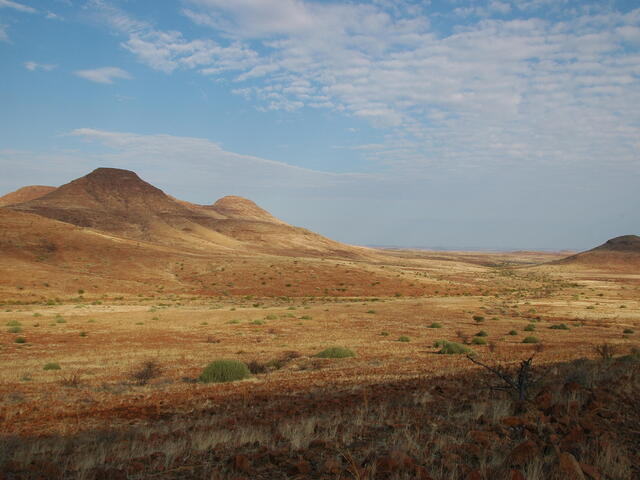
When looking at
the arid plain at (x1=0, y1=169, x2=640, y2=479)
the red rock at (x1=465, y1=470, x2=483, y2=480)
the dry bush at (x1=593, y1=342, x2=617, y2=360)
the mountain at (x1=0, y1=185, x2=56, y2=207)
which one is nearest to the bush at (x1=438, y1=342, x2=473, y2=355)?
the arid plain at (x1=0, y1=169, x2=640, y2=479)

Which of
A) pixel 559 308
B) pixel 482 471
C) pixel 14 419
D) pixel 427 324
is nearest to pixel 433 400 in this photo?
pixel 482 471

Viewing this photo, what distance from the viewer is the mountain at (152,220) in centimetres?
10100

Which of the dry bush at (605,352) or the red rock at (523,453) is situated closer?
the red rock at (523,453)

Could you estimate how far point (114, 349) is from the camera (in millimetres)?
20297

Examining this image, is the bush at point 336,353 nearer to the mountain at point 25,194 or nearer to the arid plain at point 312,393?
the arid plain at point 312,393

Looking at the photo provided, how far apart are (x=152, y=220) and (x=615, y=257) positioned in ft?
393

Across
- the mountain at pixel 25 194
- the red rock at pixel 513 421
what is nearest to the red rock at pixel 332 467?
the red rock at pixel 513 421

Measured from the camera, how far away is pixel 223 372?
1370cm

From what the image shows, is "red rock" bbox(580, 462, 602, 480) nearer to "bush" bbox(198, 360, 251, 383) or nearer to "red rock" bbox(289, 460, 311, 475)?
"red rock" bbox(289, 460, 311, 475)

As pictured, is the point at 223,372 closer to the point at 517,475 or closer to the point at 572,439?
the point at 572,439

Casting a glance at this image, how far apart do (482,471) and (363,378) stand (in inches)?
309

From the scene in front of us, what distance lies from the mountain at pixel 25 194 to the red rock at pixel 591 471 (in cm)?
17992

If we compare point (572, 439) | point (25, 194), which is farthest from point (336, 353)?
point (25, 194)

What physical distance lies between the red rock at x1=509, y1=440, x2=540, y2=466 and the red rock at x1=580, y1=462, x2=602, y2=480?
0.52 metres
